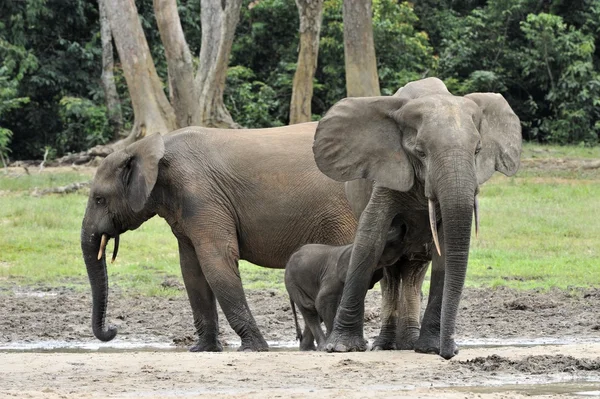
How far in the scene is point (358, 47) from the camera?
880 inches

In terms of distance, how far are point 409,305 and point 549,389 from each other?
86.0 inches

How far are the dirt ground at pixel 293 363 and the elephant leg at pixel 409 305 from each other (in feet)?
1.36

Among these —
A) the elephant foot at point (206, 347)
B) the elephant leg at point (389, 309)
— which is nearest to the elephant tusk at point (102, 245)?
the elephant foot at point (206, 347)

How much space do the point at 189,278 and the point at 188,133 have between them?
1.21 meters

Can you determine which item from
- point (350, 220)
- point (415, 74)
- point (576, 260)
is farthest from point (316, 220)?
point (415, 74)

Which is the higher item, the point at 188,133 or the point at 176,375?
the point at 188,133

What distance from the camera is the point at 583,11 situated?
97.1 ft

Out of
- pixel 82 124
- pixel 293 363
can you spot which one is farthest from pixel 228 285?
pixel 82 124

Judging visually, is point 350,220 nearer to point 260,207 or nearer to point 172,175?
point 260,207

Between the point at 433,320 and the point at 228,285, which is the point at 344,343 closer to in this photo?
the point at 433,320

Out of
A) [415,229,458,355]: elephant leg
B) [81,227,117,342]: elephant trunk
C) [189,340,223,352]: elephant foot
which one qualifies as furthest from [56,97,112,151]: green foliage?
[415,229,458,355]: elephant leg

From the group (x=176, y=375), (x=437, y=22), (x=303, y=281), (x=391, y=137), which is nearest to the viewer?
(x=176, y=375)

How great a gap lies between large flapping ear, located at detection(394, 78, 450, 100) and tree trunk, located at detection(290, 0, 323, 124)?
14059mm

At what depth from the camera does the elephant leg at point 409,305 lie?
31.9 ft
